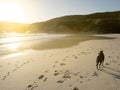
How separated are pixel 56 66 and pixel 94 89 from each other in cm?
539

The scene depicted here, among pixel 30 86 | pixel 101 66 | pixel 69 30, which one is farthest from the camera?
pixel 69 30

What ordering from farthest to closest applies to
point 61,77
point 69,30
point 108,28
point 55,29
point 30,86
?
point 55,29
point 69,30
point 108,28
point 61,77
point 30,86

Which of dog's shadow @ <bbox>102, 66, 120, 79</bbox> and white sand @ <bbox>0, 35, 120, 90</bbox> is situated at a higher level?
white sand @ <bbox>0, 35, 120, 90</bbox>

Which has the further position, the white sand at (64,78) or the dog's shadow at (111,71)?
the dog's shadow at (111,71)

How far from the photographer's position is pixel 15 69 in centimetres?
1377

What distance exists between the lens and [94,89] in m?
9.01

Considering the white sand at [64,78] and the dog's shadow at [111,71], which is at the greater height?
the white sand at [64,78]

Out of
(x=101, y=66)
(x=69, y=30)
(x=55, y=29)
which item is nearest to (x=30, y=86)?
(x=101, y=66)

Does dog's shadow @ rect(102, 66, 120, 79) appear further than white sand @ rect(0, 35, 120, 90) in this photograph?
Yes

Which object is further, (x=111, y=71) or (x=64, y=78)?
(x=111, y=71)

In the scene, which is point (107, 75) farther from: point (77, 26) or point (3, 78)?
point (77, 26)

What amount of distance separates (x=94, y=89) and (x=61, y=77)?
270 centimetres

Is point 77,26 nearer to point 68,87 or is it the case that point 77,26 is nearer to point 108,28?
point 108,28

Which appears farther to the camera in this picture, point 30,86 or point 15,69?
point 15,69
